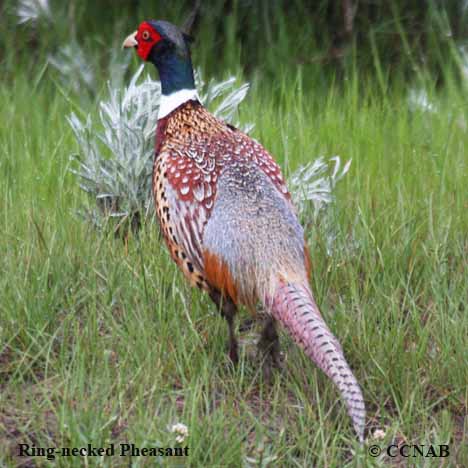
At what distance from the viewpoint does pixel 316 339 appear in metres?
3.20

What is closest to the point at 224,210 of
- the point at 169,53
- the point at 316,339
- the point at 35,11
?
the point at 316,339

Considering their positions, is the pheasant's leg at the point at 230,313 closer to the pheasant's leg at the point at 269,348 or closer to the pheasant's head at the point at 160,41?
the pheasant's leg at the point at 269,348

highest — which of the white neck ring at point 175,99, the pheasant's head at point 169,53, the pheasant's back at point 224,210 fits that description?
the pheasant's head at point 169,53

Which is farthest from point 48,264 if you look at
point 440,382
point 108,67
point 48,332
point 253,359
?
point 108,67

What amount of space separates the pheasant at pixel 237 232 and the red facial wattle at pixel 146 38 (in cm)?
30

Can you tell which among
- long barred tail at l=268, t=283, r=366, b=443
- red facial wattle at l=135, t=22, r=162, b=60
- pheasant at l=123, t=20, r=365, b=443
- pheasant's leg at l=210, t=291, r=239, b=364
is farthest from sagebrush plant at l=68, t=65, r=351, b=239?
long barred tail at l=268, t=283, r=366, b=443

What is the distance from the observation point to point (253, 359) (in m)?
3.72

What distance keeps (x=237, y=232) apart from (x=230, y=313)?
31 cm

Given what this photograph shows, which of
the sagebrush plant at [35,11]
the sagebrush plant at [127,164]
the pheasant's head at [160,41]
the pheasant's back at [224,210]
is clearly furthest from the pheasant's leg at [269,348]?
the sagebrush plant at [35,11]

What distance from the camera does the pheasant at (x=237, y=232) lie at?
3.25 metres

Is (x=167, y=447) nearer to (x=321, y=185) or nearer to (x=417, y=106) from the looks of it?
(x=321, y=185)

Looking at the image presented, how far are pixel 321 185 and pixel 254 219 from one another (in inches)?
41.9

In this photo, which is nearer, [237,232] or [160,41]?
[237,232]

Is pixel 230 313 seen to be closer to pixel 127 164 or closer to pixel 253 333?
pixel 253 333
